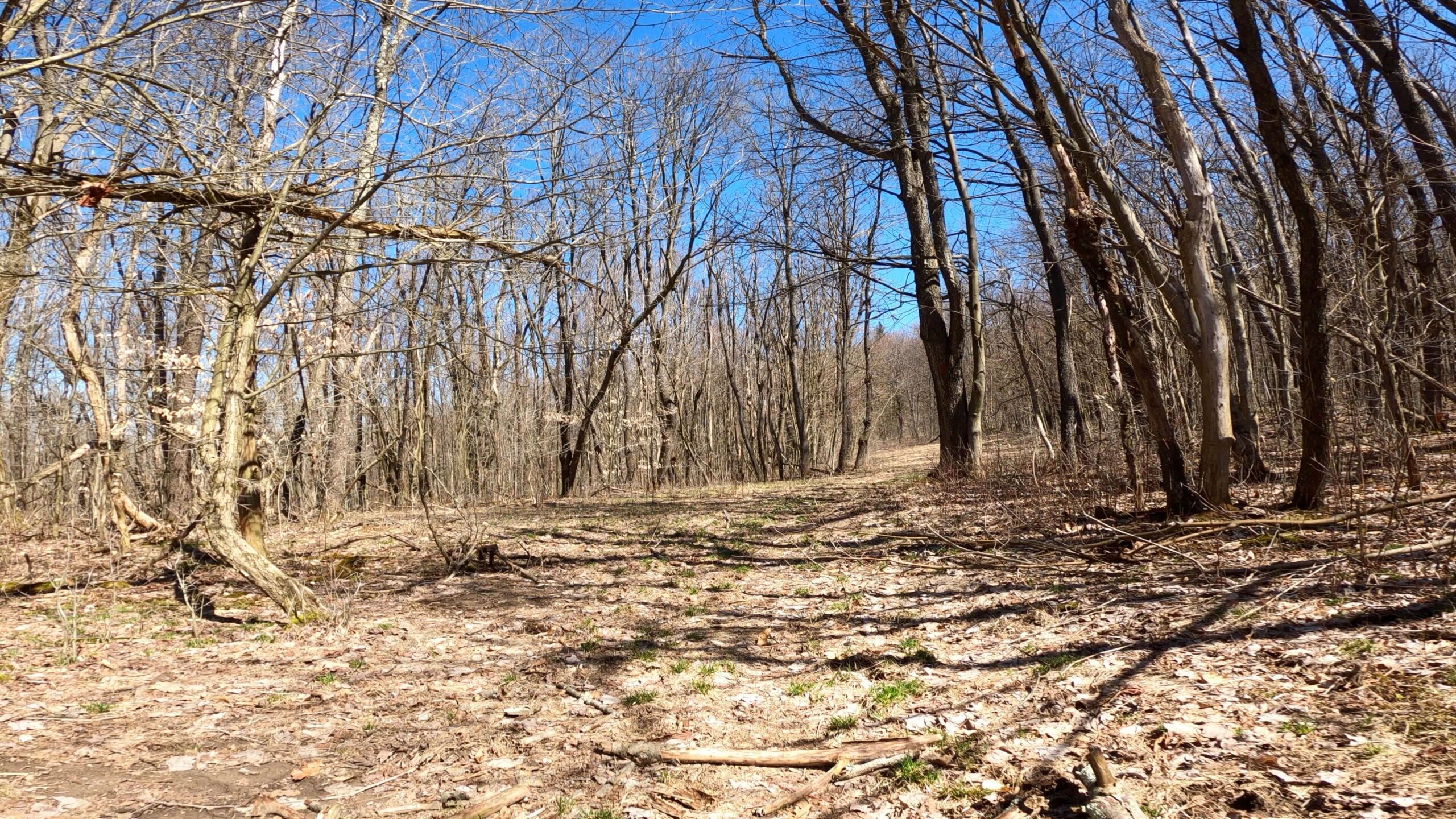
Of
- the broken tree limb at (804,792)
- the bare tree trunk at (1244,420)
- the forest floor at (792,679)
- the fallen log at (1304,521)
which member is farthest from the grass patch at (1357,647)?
the bare tree trunk at (1244,420)

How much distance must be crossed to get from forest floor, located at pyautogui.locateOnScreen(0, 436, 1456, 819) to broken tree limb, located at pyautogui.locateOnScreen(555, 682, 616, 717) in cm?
2

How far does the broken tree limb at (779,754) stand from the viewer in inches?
119

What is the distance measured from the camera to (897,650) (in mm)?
4340

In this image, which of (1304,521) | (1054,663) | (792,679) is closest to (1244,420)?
(1304,521)

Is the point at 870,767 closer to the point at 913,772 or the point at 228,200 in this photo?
the point at 913,772

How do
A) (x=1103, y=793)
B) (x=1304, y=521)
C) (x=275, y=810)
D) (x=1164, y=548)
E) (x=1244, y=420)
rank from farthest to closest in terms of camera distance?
(x=1244, y=420) < (x=1164, y=548) < (x=1304, y=521) < (x=275, y=810) < (x=1103, y=793)

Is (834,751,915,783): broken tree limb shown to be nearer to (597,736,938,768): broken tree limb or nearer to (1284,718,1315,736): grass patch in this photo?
(597,736,938,768): broken tree limb

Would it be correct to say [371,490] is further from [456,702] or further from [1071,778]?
[1071,778]

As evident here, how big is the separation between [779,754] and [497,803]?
107 cm

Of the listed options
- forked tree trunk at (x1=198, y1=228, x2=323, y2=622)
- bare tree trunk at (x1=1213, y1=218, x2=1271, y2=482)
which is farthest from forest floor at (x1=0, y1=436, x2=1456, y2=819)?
bare tree trunk at (x1=1213, y1=218, x2=1271, y2=482)

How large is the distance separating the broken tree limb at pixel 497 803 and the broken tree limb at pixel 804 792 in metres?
0.86

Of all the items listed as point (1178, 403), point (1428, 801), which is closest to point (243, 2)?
point (1428, 801)

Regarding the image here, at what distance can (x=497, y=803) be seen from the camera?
281 cm

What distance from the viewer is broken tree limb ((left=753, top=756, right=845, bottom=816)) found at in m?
2.73
